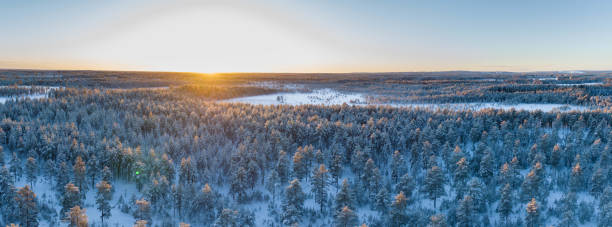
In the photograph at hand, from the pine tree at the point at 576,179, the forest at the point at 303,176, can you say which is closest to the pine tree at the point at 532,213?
the forest at the point at 303,176

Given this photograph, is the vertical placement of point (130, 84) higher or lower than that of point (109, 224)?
higher

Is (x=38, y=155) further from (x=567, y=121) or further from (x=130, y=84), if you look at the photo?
(x=130, y=84)

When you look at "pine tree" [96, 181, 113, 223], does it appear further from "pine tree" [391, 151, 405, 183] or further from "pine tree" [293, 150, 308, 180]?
"pine tree" [391, 151, 405, 183]

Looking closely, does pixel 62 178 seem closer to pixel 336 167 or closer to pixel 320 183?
Result: pixel 320 183

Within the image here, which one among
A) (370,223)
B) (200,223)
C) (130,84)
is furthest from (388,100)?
(130,84)

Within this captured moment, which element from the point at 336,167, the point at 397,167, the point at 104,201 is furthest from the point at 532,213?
the point at 104,201

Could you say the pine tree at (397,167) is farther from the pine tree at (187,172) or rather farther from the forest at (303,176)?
the pine tree at (187,172)
